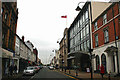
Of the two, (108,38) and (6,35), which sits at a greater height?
(6,35)

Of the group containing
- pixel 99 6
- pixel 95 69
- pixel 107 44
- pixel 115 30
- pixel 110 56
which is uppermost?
pixel 99 6

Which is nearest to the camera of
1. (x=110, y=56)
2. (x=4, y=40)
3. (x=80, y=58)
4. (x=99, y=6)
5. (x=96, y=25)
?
(x=110, y=56)

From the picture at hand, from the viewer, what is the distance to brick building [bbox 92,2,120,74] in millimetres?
19234

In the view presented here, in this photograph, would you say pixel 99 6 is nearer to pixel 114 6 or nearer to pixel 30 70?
pixel 114 6

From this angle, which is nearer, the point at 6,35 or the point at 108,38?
the point at 108,38

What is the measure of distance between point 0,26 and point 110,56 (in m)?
17.5

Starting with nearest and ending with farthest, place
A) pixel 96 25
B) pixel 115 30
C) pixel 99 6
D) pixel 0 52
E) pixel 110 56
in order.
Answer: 1. pixel 0 52
2. pixel 115 30
3. pixel 110 56
4. pixel 96 25
5. pixel 99 6

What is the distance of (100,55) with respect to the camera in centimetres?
2480

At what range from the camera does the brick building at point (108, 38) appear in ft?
63.1

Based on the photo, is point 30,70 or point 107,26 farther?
point 30,70

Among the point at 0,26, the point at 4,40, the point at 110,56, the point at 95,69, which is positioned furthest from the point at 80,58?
the point at 0,26

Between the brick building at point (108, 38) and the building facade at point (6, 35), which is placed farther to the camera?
the building facade at point (6, 35)

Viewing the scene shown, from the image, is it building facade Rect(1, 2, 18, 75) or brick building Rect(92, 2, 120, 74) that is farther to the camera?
building facade Rect(1, 2, 18, 75)

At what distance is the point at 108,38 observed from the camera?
71.9ft
